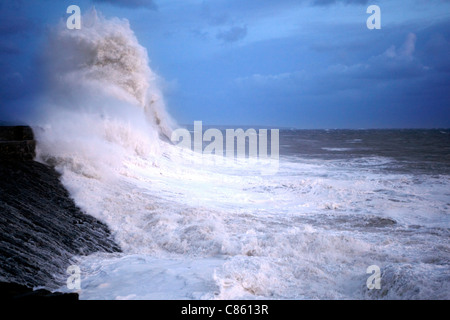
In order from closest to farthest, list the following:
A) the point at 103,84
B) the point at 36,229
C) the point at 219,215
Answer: the point at 36,229, the point at 219,215, the point at 103,84

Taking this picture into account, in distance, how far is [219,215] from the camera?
683 centimetres

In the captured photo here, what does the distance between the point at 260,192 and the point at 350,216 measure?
9.46 feet

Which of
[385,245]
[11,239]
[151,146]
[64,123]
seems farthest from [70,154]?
[385,245]

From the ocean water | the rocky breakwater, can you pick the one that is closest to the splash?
the ocean water

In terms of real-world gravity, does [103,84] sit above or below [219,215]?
above

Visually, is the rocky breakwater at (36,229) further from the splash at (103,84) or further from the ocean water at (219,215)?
the splash at (103,84)

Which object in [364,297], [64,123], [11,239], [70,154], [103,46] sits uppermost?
[103,46]

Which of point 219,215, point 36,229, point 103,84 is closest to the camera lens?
point 36,229

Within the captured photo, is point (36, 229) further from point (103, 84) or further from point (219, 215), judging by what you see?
point (103, 84)

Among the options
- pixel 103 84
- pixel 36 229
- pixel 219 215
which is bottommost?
pixel 219 215

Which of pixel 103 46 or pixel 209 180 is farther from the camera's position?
pixel 103 46

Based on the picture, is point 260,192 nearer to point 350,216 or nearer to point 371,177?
point 350,216

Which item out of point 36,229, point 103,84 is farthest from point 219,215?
point 103,84
